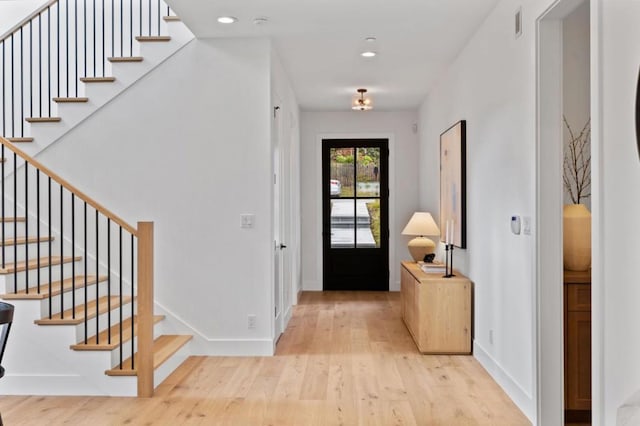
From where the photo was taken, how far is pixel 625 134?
207 cm

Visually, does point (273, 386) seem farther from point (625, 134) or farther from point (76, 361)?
point (625, 134)

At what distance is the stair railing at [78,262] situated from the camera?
359 centimetres

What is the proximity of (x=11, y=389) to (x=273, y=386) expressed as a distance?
69.4 inches

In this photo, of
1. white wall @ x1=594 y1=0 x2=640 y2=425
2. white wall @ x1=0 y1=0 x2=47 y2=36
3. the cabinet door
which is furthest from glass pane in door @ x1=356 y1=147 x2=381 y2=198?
white wall @ x1=594 y1=0 x2=640 y2=425

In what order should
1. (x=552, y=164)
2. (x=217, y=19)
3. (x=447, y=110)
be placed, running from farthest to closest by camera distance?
(x=447, y=110), (x=217, y=19), (x=552, y=164)

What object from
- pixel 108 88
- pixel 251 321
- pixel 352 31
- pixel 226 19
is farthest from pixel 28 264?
pixel 352 31

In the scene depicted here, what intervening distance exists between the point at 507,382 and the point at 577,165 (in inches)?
59.0

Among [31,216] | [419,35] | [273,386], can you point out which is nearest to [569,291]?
[273,386]

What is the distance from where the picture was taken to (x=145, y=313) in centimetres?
359

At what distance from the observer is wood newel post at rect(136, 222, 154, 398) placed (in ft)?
11.7

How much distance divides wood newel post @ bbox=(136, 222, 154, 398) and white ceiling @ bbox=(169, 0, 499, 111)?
167 centimetres

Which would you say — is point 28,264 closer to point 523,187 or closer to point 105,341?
point 105,341

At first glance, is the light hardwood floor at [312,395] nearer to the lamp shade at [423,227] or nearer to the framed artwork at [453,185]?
the framed artwork at [453,185]

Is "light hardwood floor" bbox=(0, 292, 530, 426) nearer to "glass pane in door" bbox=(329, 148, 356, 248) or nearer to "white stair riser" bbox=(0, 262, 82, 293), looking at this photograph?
"white stair riser" bbox=(0, 262, 82, 293)
